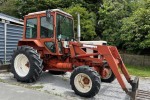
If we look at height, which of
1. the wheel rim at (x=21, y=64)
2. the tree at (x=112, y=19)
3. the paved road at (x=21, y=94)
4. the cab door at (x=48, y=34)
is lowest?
the paved road at (x=21, y=94)

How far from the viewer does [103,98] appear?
6.67 meters

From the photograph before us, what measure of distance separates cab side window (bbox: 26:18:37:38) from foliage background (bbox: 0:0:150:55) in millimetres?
6752

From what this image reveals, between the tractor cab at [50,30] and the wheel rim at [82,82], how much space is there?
153 centimetres

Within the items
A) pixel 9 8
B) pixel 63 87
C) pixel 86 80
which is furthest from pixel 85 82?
pixel 9 8

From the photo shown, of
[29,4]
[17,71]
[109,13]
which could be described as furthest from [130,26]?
[29,4]

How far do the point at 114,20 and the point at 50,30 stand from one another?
8.97 m

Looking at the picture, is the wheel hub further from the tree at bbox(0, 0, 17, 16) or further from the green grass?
the tree at bbox(0, 0, 17, 16)

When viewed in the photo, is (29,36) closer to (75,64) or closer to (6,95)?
(75,64)

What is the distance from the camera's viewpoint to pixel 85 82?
692 centimetres

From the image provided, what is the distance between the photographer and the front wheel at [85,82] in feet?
21.6

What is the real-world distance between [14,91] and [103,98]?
2.36 metres

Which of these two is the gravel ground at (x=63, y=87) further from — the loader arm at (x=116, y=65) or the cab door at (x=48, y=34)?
the cab door at (x=48, y=34)

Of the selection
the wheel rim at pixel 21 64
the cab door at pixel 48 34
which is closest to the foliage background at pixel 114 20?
the cab door at pixel 48 34

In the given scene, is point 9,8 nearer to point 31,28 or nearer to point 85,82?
point 31,28
